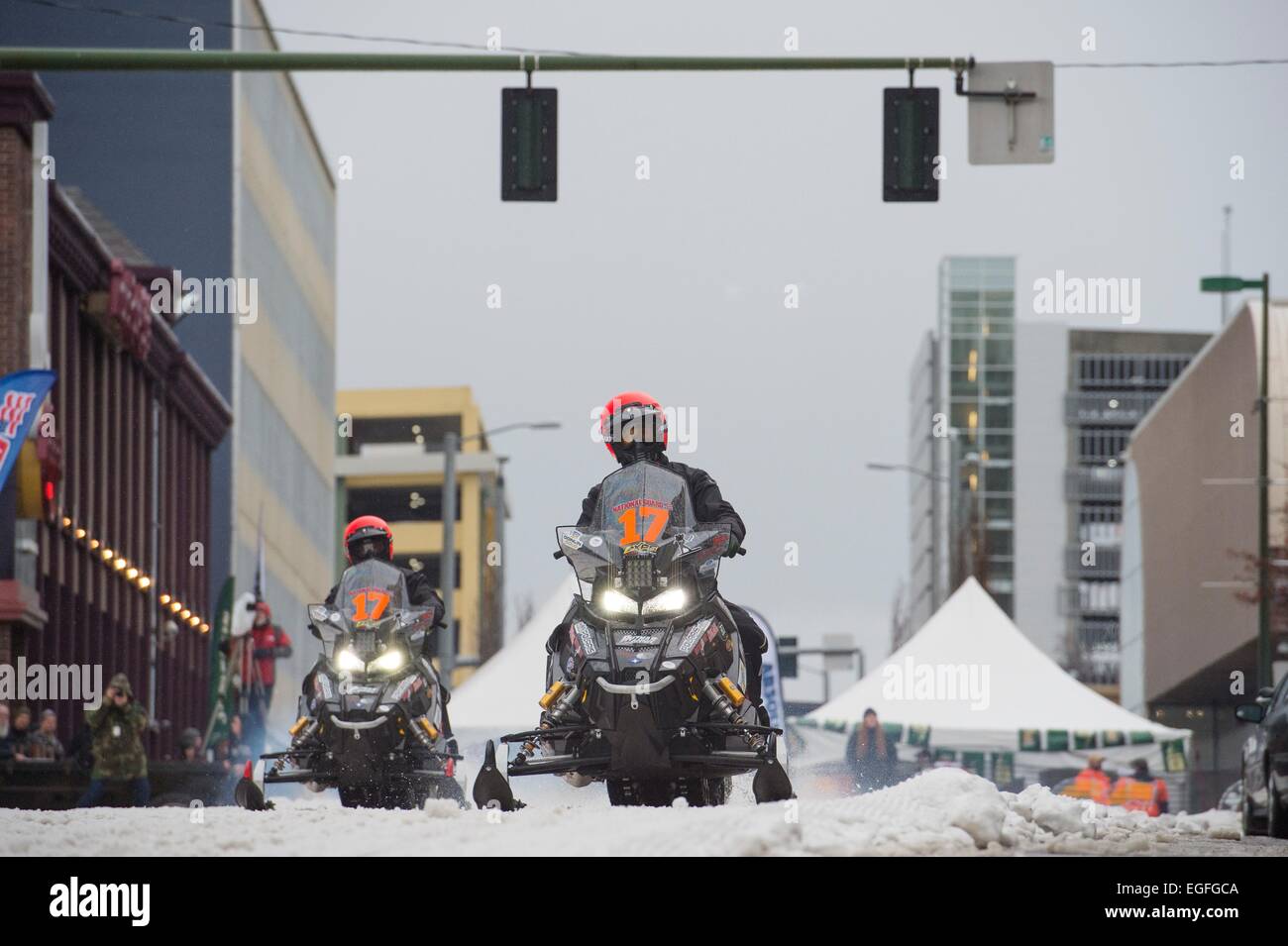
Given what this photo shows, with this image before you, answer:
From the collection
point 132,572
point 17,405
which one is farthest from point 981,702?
point 132,572

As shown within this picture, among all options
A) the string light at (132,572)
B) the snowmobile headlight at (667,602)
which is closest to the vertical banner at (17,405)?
the string light at (132,572)

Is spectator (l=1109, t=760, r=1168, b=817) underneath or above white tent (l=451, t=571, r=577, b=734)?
underneath

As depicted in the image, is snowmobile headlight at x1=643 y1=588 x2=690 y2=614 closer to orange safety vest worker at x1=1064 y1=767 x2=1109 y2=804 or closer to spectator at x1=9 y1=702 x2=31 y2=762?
spectator at x1=9 y1=702 x2=31 y2=762

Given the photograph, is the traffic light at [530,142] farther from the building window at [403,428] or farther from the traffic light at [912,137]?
the building window at [403,428]

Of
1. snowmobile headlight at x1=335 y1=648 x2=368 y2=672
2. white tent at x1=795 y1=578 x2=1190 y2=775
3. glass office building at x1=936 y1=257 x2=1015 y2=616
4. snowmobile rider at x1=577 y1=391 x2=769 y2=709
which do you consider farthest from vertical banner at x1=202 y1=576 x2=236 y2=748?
glass office building at x1=936 y1=257 x2=1015 y2=616

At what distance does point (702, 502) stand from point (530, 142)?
4967 mm

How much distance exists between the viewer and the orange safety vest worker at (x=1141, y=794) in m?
27.9

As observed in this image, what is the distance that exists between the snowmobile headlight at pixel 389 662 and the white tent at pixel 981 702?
11934mm

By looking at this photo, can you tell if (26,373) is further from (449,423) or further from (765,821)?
(449,423)

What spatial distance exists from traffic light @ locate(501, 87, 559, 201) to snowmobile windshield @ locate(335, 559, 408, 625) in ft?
11.2

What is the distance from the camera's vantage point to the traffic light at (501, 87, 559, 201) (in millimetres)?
16484

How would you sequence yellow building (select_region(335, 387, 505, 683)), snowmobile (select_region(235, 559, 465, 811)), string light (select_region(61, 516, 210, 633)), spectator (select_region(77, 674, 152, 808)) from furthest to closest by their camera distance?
1. yellow building (select_region(335, 387, 505, 683))
2. string light (select_region(61, 516, 210, 633))
3. spectator (select_region(77, 674, 152, 808))
4. snowmobile (select_region(235, 559, 465, 811))

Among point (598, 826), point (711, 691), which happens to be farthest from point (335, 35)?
point (598, 826)

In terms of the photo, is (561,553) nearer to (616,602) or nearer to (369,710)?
(616,602)
